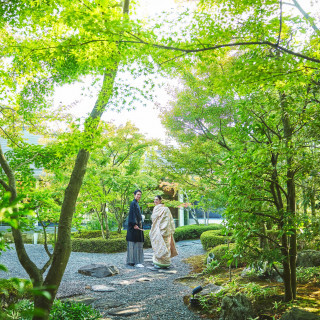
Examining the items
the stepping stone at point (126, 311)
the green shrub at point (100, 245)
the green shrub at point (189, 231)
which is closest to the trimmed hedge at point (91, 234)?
the green shrub at point (100, 245)

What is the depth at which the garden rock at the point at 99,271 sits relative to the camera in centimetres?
694

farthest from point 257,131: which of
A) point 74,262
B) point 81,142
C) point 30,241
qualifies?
point 30,241

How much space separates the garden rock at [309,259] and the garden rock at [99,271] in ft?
14.0

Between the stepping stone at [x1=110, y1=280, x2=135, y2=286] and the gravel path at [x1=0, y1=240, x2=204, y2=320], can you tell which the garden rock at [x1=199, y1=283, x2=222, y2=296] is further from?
the stepping stone at [x1=110, y1=280, x2=135, y2=286]

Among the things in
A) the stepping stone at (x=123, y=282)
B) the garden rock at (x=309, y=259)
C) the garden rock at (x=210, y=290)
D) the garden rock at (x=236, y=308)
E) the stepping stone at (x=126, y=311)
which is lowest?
the stepping stone at (x=123, y=282)

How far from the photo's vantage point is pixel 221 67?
6.57 meters

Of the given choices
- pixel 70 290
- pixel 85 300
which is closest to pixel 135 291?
pixel 85 300

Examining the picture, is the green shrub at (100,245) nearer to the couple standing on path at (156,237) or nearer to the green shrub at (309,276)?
the couple standing on path at (156,237)

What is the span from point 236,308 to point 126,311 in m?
1.68

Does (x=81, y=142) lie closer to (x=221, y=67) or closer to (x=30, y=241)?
(x=221, y=67)

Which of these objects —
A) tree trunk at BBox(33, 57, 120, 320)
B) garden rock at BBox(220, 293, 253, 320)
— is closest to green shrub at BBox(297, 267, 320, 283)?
garden rock at BBox(220, 293, 253, 320)

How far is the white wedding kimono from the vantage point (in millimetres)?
7750

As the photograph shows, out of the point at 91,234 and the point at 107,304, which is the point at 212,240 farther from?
the point at 107,304

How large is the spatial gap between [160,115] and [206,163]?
3.00m
